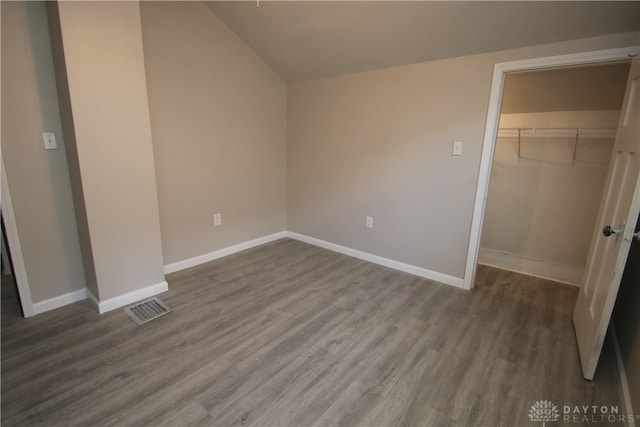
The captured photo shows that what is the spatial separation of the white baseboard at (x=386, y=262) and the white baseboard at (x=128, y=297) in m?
1.83

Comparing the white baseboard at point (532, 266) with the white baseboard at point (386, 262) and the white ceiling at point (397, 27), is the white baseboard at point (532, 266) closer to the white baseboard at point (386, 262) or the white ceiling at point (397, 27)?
the white baseboard at point (386, 262)

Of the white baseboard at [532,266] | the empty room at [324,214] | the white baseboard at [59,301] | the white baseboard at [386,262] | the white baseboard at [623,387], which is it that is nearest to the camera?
the white baseboard at [623,387]

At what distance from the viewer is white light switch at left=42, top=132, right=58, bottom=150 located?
2.13 meters

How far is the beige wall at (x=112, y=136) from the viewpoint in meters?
1.96

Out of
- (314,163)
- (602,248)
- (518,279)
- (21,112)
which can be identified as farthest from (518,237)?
(21,112)

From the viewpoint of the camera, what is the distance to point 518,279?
120 inches

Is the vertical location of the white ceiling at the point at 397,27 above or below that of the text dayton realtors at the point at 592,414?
above

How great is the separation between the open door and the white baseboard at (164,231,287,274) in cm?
316

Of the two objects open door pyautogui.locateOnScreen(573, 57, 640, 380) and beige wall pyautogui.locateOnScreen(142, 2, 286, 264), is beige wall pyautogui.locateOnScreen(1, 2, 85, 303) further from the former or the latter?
open door pyautogui.locateOnScreen(573, 57, 640, 380)

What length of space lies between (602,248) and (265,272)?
2.67 meters

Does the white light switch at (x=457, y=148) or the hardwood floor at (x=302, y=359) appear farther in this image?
the white light switch at (x=457, y=148)

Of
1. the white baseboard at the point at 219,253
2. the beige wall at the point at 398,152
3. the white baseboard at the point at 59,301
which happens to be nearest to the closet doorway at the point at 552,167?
the beige wall at the point at 398,152

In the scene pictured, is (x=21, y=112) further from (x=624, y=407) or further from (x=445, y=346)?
(x=624, y=407)

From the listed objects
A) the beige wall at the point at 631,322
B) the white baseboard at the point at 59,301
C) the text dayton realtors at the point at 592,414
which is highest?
the beige wall at the point at 631,322
